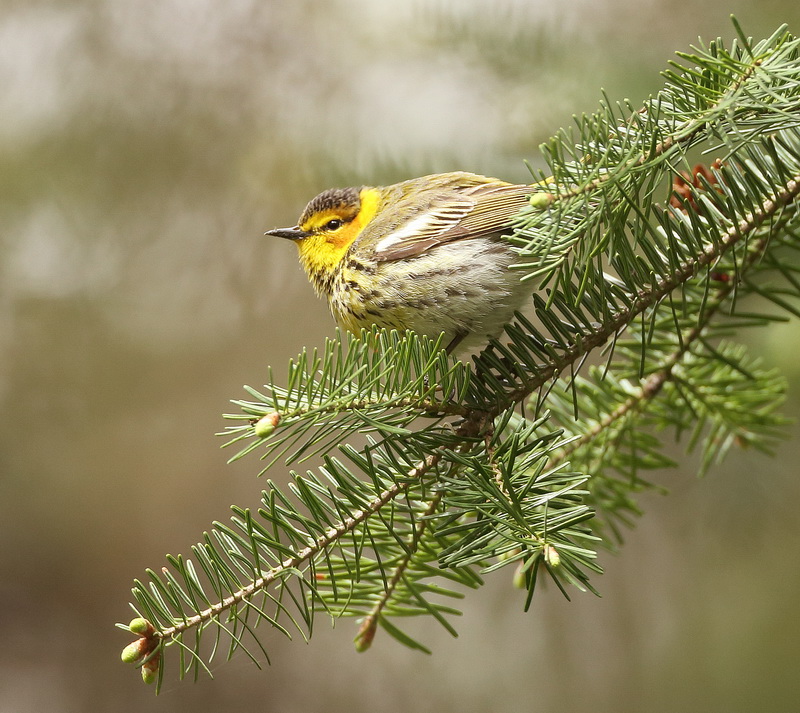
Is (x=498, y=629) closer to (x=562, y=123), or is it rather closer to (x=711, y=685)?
(x=711, y=685)

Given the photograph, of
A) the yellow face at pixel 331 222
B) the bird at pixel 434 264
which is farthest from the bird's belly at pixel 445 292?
the yellow face at pixel 331 222

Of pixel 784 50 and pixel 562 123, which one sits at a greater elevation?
pixel 562 123

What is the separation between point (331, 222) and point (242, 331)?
36.8 inches

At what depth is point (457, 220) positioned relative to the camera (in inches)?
54.4

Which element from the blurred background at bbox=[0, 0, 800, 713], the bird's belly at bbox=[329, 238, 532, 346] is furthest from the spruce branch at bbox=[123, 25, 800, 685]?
the blurred background at bbox=[0, 0, 800, 713]

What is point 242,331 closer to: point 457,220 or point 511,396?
point 457,220

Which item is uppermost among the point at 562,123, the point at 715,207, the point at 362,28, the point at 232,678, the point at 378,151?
the point at 362,28

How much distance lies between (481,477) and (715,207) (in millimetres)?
416

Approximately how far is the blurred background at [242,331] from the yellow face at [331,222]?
7cm

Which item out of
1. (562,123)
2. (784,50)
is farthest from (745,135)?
(562,123)

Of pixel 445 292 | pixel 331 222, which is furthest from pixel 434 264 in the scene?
pixel 331 222

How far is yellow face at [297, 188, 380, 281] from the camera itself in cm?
160

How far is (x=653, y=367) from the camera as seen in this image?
109cm

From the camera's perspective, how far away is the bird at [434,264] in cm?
125
